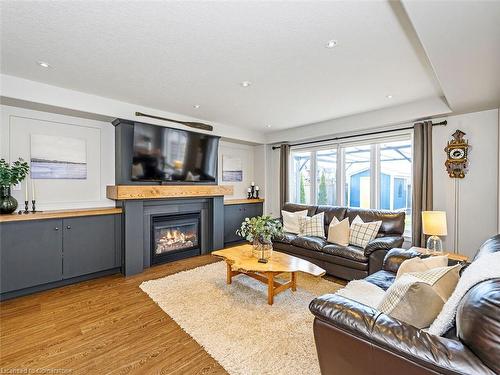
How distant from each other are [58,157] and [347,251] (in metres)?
4.20

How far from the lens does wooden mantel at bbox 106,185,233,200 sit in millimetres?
3557

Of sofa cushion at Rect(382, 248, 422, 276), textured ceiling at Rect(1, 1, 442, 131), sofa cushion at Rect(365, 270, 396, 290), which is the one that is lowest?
sofa cushion at Rect(365, 270, 396, 290)

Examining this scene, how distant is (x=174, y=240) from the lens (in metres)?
4.41

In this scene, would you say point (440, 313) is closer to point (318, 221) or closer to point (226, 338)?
point (226, 338)

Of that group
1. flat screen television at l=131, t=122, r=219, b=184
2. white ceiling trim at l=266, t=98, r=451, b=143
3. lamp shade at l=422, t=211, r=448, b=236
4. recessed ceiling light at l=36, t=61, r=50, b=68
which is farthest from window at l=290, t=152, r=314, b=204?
recessed ceiling light at l=36, t=61, r=50, b=68

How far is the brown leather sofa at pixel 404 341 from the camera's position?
934 mm

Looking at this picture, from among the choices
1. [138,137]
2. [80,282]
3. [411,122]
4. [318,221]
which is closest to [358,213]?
[318,221]

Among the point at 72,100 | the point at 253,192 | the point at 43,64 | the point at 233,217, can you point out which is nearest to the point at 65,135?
the point at 72,100

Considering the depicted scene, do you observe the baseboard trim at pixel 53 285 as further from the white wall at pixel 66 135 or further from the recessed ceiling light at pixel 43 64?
the recessed ceiling light at pixel 43 64

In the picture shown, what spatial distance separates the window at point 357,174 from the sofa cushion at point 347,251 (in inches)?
52.3

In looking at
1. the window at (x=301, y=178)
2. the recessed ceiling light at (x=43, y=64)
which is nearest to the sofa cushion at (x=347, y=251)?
the window at (x=301, y=178)

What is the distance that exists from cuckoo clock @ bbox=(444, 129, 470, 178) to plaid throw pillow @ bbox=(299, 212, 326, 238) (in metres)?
1.92

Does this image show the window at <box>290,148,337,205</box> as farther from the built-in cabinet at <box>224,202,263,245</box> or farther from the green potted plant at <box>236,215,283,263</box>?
the green potted plant at <box>236,215,283,263</box>

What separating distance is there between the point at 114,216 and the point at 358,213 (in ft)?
12.4
